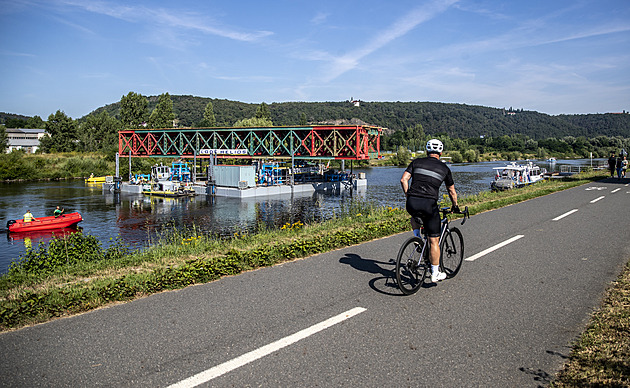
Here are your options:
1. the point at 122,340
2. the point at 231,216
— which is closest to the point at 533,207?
the point at 122,340

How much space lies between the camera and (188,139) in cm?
7100

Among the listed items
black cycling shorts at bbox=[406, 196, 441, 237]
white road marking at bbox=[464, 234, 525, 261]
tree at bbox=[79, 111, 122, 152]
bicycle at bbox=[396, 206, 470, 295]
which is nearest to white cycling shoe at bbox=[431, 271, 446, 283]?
bicycle at bbox=[396, 206, 470, 295]

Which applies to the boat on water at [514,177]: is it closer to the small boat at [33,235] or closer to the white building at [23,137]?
the small boat at [33,235]

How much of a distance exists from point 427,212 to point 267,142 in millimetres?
60673

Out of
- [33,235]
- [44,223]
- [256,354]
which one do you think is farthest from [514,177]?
[256,354]

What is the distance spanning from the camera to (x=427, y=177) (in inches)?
259

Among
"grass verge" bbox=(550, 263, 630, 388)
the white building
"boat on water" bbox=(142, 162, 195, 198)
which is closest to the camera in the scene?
"grass verge" bbox=(550, 263, 630, 388)

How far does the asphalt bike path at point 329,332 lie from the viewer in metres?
4.30

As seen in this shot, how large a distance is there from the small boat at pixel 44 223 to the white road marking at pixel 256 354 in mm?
25519

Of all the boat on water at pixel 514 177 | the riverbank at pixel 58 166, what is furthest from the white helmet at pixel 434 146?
the riverbank at pixel 58 166

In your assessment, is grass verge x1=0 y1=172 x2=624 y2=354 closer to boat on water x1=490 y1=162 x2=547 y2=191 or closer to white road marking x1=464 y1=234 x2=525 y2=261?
white road marking x1=464 y1=234 x2=525 y2=261

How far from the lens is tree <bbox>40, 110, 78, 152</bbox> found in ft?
323

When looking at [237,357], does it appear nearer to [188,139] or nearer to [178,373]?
[178,373]

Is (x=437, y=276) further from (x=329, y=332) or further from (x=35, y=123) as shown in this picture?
(x=35, y=123)
